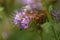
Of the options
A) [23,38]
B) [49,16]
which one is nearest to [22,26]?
[49,16]

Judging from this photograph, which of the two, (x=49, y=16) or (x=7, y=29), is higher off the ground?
(x=7, y=29)

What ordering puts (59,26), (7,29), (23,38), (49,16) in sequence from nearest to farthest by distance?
1. (49,16)
2. (59,26)
3. (23,38)
4. (7,29)

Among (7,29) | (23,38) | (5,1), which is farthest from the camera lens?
(5,1)

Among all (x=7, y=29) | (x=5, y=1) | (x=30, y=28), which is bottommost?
(x=30, y=28)

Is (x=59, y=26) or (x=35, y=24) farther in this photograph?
(x=59, y=26)

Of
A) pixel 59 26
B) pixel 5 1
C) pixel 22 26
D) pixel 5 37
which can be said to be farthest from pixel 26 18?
pixel 5 1

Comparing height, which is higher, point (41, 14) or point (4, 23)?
point (4, 23)

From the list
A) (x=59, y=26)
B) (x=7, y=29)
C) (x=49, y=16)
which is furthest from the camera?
(x=7, y=29)

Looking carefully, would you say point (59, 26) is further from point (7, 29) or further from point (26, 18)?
point (7, 29)

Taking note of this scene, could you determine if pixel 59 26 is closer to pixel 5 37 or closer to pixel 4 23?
pixel 5 37
